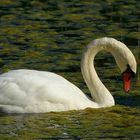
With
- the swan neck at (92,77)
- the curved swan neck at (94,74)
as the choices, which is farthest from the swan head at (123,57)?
the swan neck at (92,77)

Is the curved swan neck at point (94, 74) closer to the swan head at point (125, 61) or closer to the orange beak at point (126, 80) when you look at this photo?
the swan head at point (125, 61)

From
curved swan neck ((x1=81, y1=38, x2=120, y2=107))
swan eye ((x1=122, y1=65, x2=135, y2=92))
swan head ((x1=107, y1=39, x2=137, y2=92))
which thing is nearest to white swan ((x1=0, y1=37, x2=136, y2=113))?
swan head ((x1=107, y1=39, x2=137, y2=92))

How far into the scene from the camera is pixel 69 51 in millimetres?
16109

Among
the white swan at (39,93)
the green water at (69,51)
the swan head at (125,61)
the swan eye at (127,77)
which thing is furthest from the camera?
the swan eye at (127,77)

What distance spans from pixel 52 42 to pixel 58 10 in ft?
11.0

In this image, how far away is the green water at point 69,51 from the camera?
11633mm

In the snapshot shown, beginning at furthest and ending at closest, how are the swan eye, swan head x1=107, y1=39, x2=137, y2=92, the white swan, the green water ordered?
the swan eye < swan head x1=107, y1=39, x2=137, y2=92 < the white swan < the green water

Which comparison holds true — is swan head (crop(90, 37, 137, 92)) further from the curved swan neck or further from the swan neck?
the swan neck

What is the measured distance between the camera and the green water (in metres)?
11.6

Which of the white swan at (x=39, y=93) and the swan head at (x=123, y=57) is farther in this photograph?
the swan head at (x=123, y=57)

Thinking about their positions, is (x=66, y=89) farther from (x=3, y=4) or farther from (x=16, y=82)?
(x=3, y=4)

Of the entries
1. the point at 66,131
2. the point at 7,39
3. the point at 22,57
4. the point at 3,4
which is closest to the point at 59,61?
the point at 22,57

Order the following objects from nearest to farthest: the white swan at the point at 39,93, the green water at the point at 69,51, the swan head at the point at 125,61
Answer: the green water at the point at 69,51, the white swan at the point at 39,93, the swan head at the point at 125,61

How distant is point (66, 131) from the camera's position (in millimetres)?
11531
